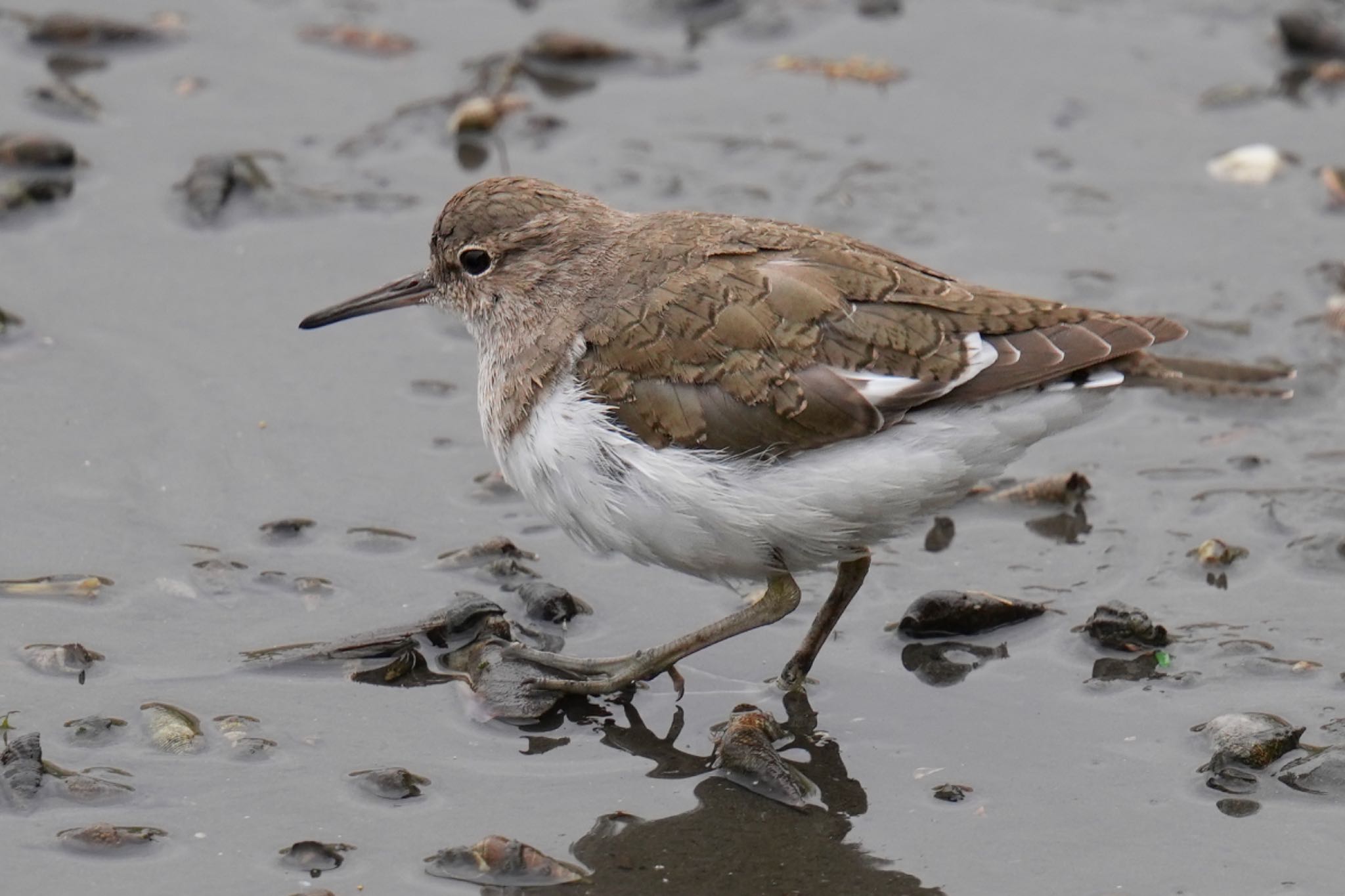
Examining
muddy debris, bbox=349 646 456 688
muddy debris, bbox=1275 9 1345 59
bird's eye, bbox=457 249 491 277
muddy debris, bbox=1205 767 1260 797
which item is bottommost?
muddy debris, bbox=349 646 456 688

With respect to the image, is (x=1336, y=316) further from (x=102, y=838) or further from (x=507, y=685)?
(x=102, y=838)

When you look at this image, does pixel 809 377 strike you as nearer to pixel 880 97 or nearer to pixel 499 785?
pixel 499 785

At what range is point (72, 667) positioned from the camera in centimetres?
648

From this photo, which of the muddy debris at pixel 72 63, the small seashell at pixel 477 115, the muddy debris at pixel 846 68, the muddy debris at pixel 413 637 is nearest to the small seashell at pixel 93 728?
the muddy debris at pixel 413 637

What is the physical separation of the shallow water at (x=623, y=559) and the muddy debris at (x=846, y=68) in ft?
0.34

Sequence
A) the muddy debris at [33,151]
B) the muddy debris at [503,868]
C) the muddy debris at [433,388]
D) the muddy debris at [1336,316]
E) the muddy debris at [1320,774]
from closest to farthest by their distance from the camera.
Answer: the muddy debris at [503,868] → the muddy debris at [1320,774] → the muddy debris at [433,388] → the muddy debris at [1336,316] → the muddy debris at [33,151]

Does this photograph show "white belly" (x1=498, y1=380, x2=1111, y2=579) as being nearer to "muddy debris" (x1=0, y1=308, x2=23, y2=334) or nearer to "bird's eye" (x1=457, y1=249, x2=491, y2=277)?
"bird's eye" (x1=457, y1=249, x2=491, y2=277)

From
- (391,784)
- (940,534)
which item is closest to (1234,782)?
(940,534)

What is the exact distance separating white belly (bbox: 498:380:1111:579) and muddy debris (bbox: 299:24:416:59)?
17.0 feet

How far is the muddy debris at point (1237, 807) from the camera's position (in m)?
5.92

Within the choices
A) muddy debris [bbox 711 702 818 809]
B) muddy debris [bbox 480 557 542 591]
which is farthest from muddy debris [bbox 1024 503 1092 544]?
muddy debris [bbox 480 557 542 591]

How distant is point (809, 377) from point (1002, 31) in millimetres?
5675

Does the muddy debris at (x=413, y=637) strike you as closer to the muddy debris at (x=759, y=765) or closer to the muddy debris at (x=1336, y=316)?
the muddy debris at (x=759, y=765)

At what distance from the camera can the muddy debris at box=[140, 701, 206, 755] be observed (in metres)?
6.10
